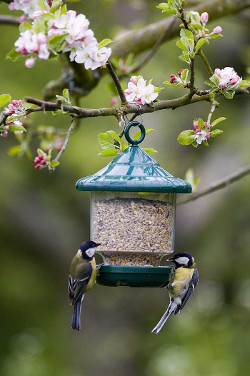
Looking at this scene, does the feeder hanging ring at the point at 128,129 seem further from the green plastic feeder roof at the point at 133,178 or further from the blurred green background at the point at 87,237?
the blurred green background at the point at 87,237

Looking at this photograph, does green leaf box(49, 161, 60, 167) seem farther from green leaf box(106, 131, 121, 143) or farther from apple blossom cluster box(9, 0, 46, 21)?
apple blossom cluster box(9, 0, 46, 21)

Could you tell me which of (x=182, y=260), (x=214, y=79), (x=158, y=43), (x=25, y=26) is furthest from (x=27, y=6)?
(x=158, y=43)

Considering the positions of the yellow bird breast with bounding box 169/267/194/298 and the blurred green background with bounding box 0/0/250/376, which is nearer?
the yellow bird breast with bounding box 169/267/194/298

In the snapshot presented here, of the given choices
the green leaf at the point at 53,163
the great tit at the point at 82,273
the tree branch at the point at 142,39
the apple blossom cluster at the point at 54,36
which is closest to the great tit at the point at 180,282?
the great tit at the point at 82,273

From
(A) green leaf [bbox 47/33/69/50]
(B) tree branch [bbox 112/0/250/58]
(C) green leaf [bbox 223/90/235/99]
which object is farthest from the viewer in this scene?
(B) tree branch [bbox 112/0/250/58]

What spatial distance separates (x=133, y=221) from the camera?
3799mm

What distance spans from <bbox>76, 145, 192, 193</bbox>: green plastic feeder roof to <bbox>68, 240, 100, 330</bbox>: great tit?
1.03 ft

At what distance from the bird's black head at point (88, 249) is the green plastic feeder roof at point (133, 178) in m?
Result: 0.28

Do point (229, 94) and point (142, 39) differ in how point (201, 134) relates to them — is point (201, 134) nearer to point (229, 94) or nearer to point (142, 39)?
point (229, 94)

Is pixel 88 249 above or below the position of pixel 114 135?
below

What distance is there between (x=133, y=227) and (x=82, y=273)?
1.20ft

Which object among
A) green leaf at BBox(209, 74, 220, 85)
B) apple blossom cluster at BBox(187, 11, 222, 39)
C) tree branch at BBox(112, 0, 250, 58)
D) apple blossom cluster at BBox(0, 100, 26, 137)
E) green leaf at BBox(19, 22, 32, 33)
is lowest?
apple blossom cluster at BBox(0, 100, 26, 137)

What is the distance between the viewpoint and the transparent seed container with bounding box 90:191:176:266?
379 cm

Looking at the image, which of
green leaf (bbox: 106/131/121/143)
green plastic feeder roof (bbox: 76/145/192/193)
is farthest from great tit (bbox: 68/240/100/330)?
green leaf (bbox: 106/131/121/143)
